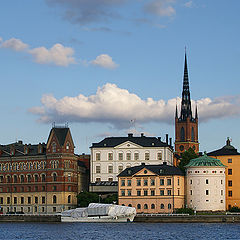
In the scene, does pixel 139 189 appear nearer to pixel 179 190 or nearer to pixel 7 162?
pixel 179 190

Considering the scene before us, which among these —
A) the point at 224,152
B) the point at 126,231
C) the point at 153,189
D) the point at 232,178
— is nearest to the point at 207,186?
the point at 232,178

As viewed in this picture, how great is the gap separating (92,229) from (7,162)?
175ft

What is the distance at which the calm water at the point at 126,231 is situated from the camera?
95.0 metres

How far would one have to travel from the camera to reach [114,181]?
511 feet

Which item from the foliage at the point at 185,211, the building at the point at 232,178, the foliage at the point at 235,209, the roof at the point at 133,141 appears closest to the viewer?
the foliage at the point at 185,211

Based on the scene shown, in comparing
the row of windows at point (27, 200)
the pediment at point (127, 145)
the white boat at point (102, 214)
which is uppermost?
the pediment at point (127, 145)

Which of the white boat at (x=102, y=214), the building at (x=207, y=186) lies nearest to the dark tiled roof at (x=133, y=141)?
the building at (x=207, y=186)

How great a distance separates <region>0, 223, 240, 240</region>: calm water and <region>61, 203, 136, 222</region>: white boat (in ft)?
12.5

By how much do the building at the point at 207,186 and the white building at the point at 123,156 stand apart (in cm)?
2294

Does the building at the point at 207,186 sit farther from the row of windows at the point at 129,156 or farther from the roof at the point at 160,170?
the row of windows at the point at 129,156

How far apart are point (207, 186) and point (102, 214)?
22.0 meters

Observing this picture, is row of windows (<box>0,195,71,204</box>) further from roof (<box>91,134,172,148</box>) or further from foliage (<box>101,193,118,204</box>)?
roof (<box>91,134,172,148</box>)

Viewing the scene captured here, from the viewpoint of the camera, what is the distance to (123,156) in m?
158

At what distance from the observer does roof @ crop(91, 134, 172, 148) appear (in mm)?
157875
